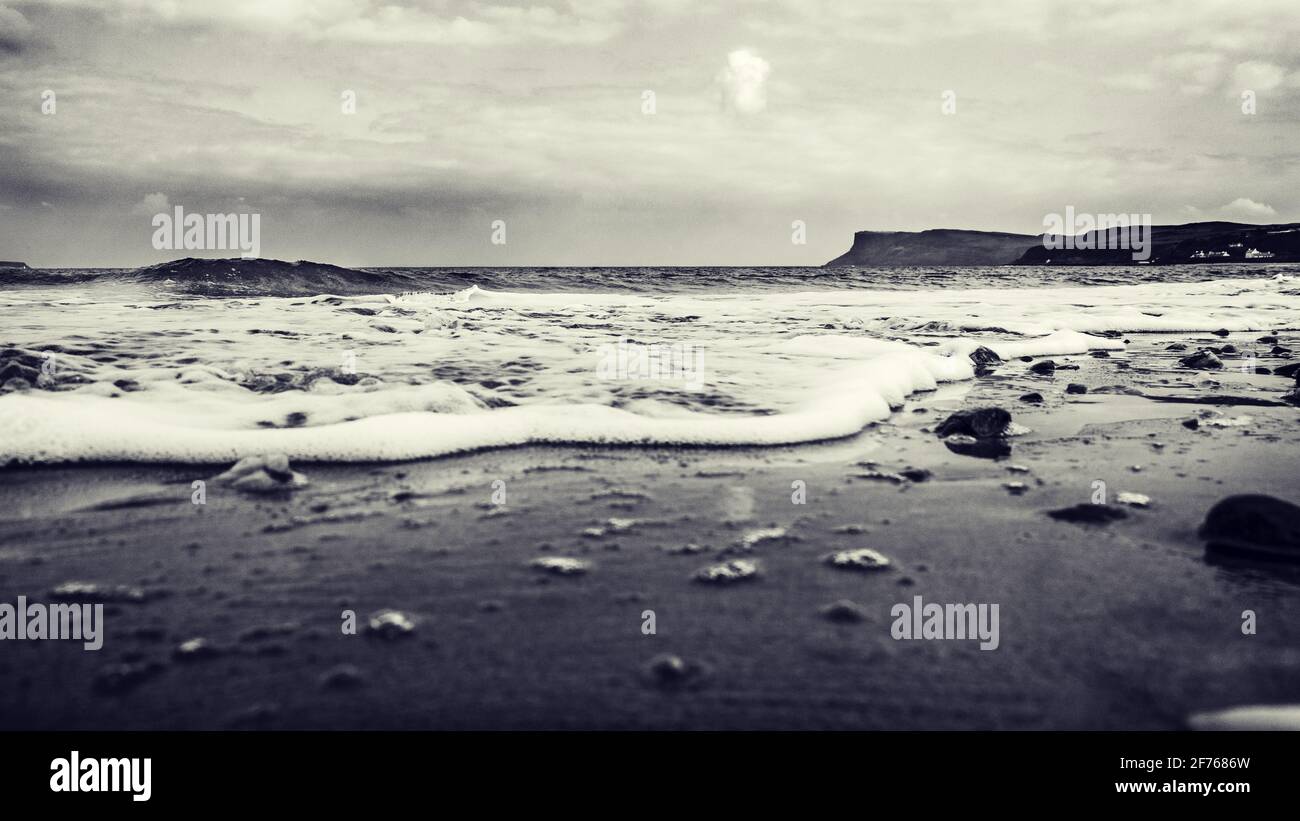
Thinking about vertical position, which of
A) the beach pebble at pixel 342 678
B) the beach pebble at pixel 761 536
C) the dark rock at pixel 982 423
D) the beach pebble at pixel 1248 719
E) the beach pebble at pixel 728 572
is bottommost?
the beach pebble at pixel 1248 719

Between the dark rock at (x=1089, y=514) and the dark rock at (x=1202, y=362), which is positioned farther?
the dark rock at (x=1202, y=362)

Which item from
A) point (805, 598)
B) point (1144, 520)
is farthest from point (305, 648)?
point (1144, 520)

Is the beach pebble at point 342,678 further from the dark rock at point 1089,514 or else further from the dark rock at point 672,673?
the dark rock at point 1089,514

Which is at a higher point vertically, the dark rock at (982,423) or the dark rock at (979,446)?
the dark rock at (982,423)

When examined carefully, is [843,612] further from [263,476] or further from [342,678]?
[263,476]

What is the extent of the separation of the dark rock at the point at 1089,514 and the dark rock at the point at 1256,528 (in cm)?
31

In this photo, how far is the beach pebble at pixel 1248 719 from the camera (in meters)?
1.73

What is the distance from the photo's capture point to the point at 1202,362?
25.1 ft

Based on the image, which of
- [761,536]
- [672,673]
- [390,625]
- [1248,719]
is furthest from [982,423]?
[390,625]

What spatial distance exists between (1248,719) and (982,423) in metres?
2.86

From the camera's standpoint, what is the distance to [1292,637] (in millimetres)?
2068

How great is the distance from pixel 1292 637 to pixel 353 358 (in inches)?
245

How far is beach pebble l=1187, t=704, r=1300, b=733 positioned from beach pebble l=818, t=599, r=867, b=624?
769mm

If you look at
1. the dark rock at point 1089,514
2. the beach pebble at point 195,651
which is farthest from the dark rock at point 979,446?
the beach pebble at point 195,651
